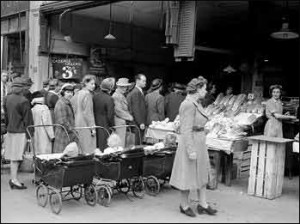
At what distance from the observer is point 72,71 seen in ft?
45.8

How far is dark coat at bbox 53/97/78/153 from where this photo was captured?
25.2 ft

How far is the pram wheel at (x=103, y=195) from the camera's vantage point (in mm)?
6383

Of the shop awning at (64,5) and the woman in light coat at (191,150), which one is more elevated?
the shop awning at (64,5)

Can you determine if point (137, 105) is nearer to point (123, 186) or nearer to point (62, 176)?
point (123, 186)

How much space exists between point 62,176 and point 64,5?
7170 millimetres

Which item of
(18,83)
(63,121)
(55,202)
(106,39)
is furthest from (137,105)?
(106,39)

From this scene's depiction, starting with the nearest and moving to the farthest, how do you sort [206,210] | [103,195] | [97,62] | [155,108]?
[206,210]
[103,195]
[155,108]
[97,62]

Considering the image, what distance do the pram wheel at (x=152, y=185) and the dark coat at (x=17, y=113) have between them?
2181mm

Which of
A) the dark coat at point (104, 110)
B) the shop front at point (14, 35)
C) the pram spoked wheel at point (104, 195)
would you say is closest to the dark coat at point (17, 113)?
the dark coat at point (104, 110)

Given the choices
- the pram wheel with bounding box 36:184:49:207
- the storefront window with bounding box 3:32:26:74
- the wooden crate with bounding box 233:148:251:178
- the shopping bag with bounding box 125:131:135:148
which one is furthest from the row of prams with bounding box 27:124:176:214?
the storefront window with bounding box 3:32:26:74

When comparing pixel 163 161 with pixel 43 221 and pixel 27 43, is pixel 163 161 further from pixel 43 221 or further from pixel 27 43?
pixel 27 43

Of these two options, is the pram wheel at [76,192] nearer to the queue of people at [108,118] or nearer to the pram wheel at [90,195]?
the pram wheel at [90,195]

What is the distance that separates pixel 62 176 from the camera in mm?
5789

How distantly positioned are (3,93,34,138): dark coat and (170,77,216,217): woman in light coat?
2.73m
